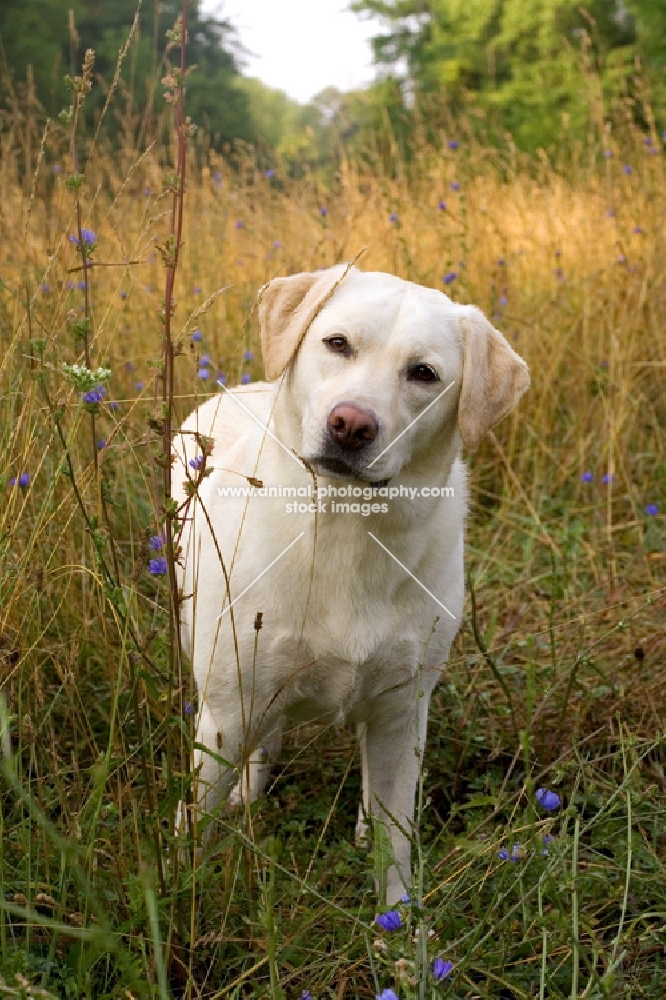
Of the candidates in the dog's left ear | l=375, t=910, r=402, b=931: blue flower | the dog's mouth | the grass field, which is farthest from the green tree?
l=375, t=910, r=402, b=931: blue flower

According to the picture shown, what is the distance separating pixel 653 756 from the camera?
2705 millimetres

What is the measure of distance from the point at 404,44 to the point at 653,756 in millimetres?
22566

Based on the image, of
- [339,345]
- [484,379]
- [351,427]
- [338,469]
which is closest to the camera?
[351,427]

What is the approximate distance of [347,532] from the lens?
7.01ft

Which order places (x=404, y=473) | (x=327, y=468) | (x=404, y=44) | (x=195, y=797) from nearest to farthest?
(x=195, y=797) → (x=327, y=468) → (x=404, y=473) → (x=404, y=44)

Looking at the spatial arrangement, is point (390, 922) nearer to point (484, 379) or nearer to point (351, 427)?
point (351, 427)

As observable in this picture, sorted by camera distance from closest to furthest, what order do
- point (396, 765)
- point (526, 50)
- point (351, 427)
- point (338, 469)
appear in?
point (351, 427) < point (338, 469) < point (396, 765) < point (526, 50)

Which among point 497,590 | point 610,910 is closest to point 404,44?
point 497,590

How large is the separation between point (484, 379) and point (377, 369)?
0.33 meters

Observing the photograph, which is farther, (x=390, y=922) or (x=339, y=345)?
(x=339, y=345)

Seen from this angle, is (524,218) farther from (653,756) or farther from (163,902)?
(163,902)

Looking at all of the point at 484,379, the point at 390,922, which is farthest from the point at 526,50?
the point at 390,922

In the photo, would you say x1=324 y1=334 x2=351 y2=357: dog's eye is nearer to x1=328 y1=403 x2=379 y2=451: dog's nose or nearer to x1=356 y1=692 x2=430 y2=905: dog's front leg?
x1=328 y1=403 x2=379 y2=451: dog's nose

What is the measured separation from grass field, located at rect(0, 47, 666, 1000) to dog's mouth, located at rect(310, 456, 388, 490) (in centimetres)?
37
